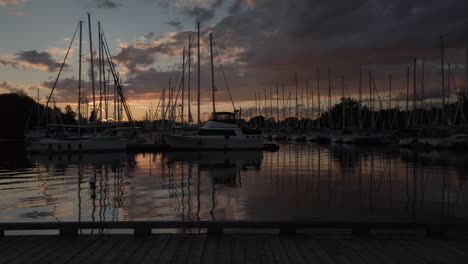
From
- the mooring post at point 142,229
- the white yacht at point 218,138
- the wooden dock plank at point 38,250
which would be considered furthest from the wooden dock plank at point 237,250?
the white yacht at point 218,138

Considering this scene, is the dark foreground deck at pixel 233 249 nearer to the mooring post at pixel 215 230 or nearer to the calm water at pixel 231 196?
the mooring post at pixel 215 230

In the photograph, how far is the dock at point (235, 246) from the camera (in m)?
6.19

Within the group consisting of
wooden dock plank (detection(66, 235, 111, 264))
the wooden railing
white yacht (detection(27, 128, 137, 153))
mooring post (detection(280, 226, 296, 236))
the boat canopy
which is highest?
the boat canopy

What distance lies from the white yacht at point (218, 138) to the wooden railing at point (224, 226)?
42.0 m

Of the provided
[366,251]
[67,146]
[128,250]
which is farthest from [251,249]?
[67,146]

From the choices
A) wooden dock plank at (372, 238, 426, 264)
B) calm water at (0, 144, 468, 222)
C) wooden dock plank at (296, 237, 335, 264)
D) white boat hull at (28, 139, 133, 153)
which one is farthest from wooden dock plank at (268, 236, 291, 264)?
white boat hull at (28, 139, 133, 153)

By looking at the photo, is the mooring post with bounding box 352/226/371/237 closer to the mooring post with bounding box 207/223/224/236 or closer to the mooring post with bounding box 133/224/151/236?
the mooring post with bounding box 207/223/224/236

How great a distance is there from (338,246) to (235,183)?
14410 mm

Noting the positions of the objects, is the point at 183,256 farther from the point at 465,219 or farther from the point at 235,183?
the point at 235,183

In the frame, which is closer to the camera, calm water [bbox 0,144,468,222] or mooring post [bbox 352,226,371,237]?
mooring post [bbox 352,226,371,237]

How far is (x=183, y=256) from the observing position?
6277 mm

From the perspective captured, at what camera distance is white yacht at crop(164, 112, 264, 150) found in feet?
164

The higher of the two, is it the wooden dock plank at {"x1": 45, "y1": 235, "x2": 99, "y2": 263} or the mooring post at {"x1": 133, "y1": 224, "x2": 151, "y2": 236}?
the mooring post at {"x1": 133, "y1": 224, "x2": 151, "y2": 236}

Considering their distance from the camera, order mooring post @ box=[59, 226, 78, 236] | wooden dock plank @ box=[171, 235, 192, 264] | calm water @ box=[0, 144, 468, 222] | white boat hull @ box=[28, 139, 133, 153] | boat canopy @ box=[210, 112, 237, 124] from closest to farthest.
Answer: wooden dock plank @ box=[171, 235, 192, 264] < mooring post @ box=[59, 226, 78, 236] < calm water @ box=[0, 144, 468, 222] < white boat hull @ box=[28, 139, 133, 153] < boat canopy @ box=[210, 112, 237, 124]
